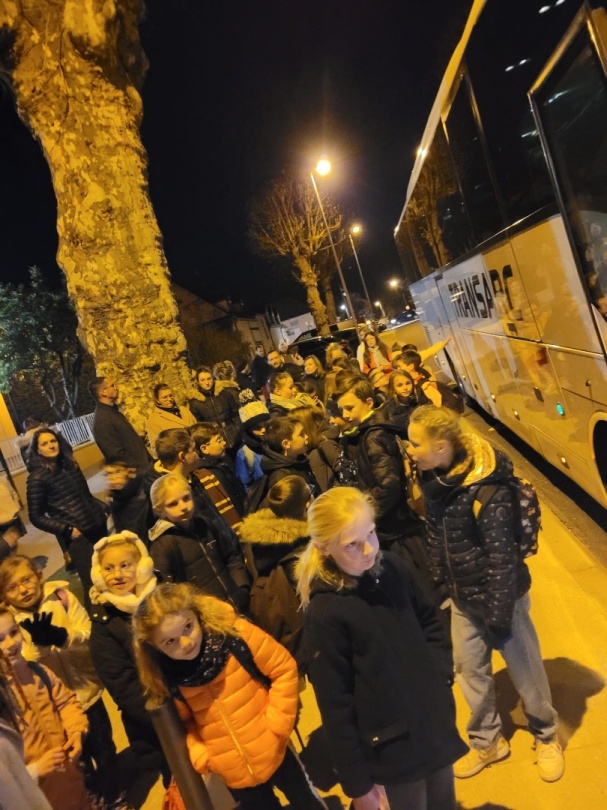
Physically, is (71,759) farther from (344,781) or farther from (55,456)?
(55,456)

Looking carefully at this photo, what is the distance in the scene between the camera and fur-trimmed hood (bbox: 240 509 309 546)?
10.4ft

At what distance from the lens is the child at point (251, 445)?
4832mm

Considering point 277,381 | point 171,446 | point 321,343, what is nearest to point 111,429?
point 277,381

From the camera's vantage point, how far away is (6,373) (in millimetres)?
29922

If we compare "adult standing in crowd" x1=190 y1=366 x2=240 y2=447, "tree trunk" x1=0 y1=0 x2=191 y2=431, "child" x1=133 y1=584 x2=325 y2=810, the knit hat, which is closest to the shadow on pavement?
"child" x1=133 y1=584 x2=325 y2=810

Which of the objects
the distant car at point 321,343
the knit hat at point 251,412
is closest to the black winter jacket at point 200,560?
Answer: the knit hat at point 251,412

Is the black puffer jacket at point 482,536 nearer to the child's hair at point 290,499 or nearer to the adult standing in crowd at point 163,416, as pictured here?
the child's hair at point 290,499

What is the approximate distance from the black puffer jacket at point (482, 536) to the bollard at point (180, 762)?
4.48 feet

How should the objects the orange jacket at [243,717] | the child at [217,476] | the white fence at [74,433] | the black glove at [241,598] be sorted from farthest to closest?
the white fence at [74,433] < the child at [217,476] < the black glove at [241,598] < the orange jacket at [243,717]

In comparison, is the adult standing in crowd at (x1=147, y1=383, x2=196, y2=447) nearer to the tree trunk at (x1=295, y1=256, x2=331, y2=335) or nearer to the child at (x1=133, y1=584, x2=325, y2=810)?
the child at (x1=133, y1=584, x2=325, y2=810)

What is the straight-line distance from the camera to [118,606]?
2941 millimetres

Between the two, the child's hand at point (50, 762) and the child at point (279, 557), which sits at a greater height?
the child at point (279, 557)

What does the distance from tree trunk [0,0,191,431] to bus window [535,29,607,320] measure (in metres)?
5.01

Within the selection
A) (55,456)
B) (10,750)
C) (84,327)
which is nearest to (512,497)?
(10,750)
